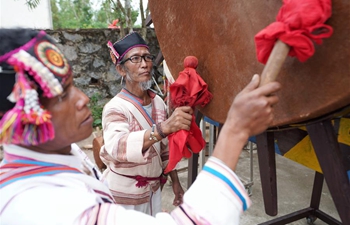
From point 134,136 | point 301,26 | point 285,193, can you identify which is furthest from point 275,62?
point 285,193

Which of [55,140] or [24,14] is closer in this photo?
[55,140]

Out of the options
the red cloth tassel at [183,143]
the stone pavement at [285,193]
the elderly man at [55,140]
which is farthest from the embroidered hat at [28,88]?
the stone pavement at [285,193]

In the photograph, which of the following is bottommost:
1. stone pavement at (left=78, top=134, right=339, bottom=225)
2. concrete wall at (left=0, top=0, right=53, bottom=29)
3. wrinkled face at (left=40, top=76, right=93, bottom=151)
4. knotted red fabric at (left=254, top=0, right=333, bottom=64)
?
stone pavement at (left=78, top=134, right=339, bottom=225)

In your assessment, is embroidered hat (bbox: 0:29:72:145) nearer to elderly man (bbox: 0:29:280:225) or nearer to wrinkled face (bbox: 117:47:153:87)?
elderly man (bbox: 0:29:280:225)

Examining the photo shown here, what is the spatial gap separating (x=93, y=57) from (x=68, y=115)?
5763 mm

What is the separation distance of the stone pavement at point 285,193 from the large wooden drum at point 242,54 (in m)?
1.84

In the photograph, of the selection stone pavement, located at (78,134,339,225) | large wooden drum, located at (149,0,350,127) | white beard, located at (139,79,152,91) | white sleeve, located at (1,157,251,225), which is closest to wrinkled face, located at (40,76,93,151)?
white sleeve, located at (1,157,251,225)

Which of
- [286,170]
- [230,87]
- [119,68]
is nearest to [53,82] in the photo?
[230,87]

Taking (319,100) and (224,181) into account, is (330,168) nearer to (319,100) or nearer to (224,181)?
(319,100)

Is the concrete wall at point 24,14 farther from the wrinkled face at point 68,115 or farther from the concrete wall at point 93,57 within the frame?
the wrinkled face at point 68,115

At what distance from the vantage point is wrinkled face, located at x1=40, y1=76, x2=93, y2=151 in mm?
816

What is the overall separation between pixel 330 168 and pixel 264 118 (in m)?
0.40

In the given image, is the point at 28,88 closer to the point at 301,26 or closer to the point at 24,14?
the point at 301,26

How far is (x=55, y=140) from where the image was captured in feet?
2.82
